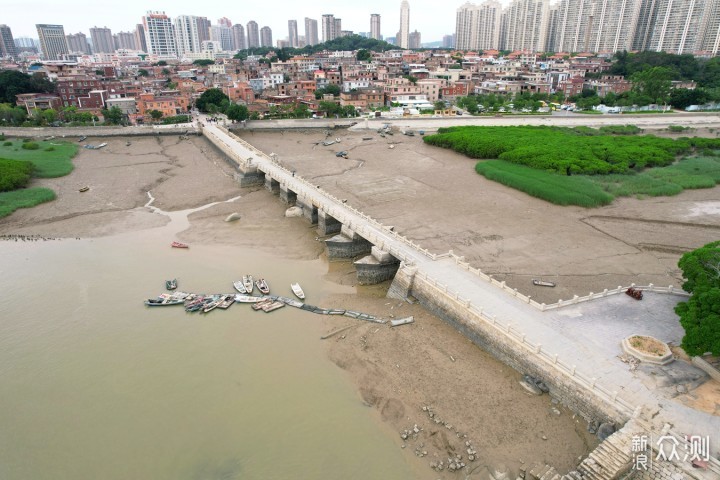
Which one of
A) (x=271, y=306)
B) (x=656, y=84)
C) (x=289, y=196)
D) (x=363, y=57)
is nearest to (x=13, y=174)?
(x=289, y=196)

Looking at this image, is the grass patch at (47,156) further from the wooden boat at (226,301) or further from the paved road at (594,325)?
the paved road at (594,325)

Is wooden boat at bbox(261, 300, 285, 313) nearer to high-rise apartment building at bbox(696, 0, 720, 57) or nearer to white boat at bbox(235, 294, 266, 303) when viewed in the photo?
white boat at bbox(235, 294, 266, 303)

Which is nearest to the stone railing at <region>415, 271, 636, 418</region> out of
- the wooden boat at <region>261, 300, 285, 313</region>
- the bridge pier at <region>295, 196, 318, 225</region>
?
the wooden boat at <region>261, 300, 285, 313</region>

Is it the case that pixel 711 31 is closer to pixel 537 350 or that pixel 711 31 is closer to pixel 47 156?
pixel 537 350

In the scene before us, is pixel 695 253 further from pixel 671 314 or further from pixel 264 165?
pixel 264 165

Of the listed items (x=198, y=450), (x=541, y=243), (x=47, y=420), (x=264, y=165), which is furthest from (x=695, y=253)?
(x=264, y=165)
